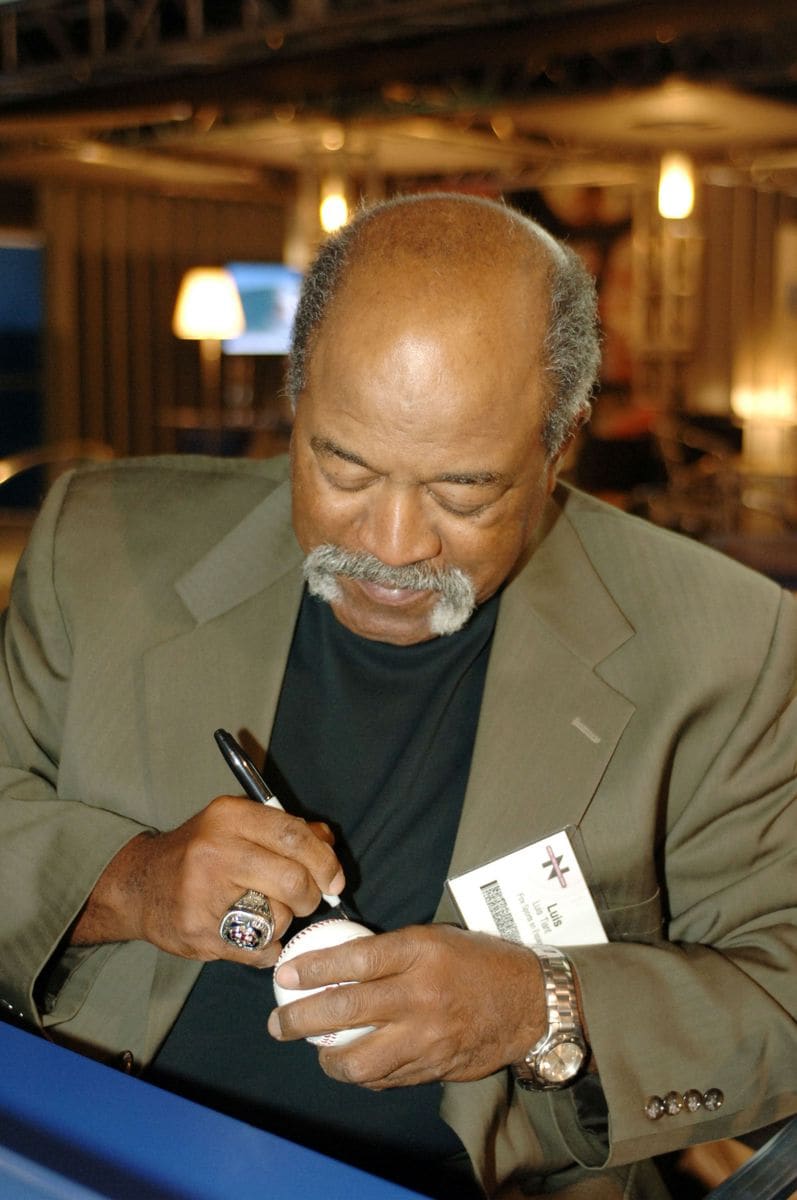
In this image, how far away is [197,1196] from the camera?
0.89m

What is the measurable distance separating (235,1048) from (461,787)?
36 cm

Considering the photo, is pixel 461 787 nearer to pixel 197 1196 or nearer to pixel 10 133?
pixel 197 1196

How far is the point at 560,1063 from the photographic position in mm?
1334

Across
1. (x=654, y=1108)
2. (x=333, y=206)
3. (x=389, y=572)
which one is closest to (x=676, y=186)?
(x=333, y=206)

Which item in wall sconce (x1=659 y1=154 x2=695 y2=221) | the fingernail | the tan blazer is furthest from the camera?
wall sconce (x1=659 y1=154 x2=695 y2=221)

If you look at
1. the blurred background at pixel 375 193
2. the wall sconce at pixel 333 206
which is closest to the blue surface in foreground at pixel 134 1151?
the blurred background at pixel 375 193

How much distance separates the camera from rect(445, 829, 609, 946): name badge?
1401 millimetres

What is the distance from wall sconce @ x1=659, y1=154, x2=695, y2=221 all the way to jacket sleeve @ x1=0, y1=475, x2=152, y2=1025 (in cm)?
899

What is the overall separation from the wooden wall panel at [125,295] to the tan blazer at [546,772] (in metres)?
12.0

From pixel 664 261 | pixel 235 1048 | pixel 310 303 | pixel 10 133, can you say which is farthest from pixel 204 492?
pixel 664 261

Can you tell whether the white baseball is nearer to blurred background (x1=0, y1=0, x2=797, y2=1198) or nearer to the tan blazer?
the tan blazer

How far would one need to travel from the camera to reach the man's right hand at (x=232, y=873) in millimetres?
1203

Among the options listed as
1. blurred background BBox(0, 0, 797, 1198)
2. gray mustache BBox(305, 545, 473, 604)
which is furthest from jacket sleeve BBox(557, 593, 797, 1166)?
blurred background BBox(0, 0, 797, 1198)

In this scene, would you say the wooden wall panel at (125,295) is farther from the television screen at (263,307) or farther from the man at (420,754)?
the man at (420,754)
